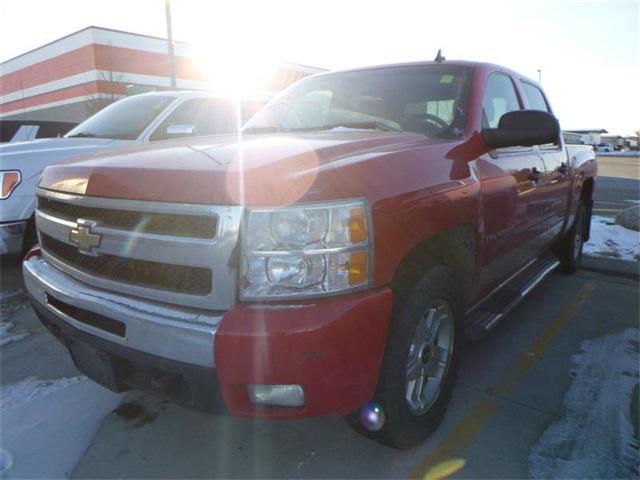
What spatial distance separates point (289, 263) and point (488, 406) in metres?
1.70

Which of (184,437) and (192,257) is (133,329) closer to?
(192,257)

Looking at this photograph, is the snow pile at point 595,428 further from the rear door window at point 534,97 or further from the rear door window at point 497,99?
the rear door window at point 534,97

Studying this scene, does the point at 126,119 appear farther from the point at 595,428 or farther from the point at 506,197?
the point at 595,428

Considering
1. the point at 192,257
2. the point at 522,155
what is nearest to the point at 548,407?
the point at 522,155

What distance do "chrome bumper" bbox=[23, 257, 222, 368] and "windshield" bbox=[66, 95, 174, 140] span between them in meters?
3.22

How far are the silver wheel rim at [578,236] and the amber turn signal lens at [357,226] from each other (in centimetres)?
431

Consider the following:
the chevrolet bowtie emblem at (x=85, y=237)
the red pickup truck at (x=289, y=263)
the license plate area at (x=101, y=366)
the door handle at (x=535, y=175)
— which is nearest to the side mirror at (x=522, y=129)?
the red pickup truck at (x=289, y=263)

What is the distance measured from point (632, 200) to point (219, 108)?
33.8 feet

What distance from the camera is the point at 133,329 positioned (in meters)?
1.84

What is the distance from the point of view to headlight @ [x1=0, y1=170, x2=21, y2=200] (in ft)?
13.8

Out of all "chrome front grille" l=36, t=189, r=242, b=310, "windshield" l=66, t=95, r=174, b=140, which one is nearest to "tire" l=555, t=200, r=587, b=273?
"chrome front grille" l=36, t=189, r=242, b=310

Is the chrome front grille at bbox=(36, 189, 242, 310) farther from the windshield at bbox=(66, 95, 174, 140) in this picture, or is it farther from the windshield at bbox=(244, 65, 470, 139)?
the windshield at bbox=(66, 95, 174, 140)

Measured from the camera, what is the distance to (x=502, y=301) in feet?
10.6

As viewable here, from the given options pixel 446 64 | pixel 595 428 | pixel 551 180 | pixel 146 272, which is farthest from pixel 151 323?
pixel 551 180
